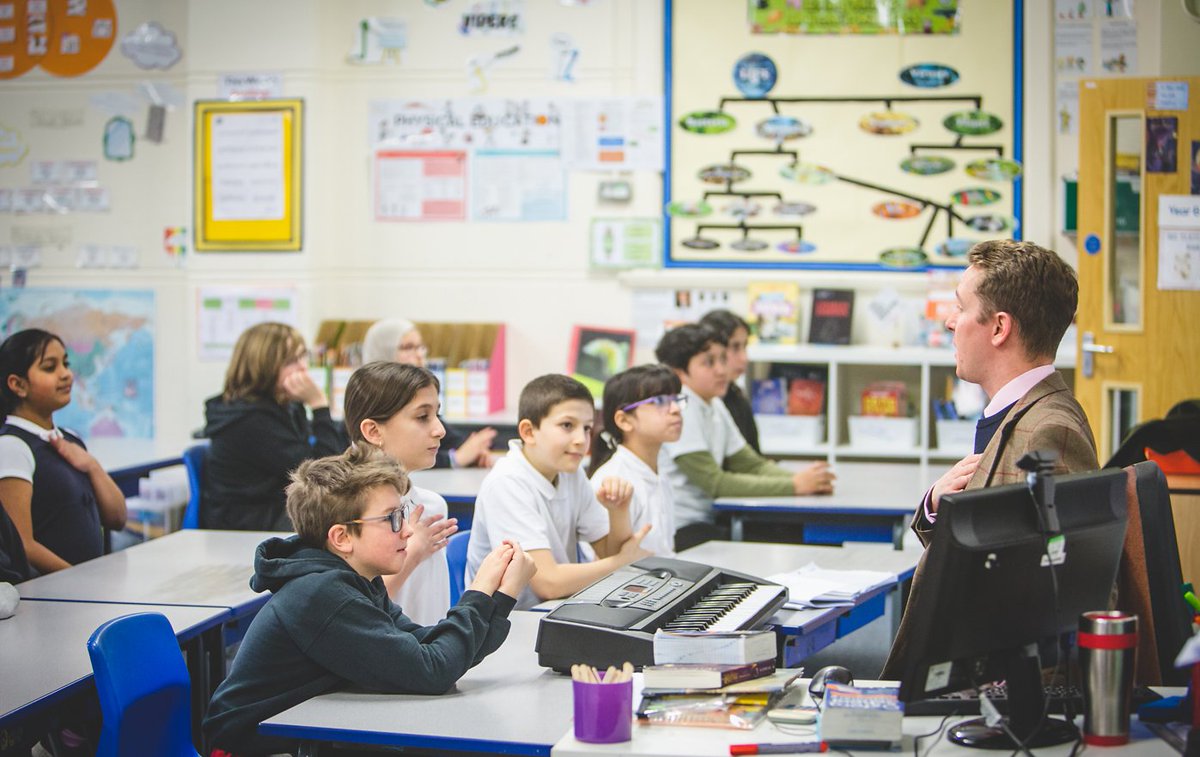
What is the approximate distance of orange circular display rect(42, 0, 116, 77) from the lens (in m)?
6.95

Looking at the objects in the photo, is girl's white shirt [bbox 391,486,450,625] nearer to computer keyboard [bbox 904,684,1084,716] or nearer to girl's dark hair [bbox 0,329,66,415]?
computer keyboard [bbox 904,684,1084,716]

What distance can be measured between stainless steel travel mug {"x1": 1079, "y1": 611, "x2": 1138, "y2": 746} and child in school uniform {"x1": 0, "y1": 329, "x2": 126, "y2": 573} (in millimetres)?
2913

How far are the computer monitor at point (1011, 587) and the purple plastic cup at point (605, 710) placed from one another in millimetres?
411

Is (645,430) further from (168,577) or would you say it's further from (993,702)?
(993,702)

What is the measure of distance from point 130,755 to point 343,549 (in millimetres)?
516

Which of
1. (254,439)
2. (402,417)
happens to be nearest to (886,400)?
(254,439)

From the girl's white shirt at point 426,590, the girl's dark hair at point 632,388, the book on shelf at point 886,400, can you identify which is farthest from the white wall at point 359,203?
the girl's white shirt at point 426,590

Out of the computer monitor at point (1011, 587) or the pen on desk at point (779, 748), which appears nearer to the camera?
the computer monitor at point (1011, 587)

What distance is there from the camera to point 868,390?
629 cm

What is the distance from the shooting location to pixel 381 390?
10.1 ft

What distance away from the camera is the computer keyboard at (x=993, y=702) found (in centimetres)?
196

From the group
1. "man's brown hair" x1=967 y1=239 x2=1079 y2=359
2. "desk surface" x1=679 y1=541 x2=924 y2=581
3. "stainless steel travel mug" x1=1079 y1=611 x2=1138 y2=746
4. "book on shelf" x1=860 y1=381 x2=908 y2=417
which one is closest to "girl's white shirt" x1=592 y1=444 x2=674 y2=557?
"desk surface" x1=679 y1=541 x2=924 y2=581

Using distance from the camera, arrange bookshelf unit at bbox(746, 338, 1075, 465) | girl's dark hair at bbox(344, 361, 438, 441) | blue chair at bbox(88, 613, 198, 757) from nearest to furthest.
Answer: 1. blue chair at bbox(88, 613, 198, 757)
2. girl's dark hair at bbox(344, 361, 438, 441)
3. bookshelf unit at bbox(746, 338, 1075, 465)

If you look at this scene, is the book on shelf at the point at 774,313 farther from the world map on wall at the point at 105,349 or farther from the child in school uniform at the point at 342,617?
Result: the child in school uniform at the point at 342,617
